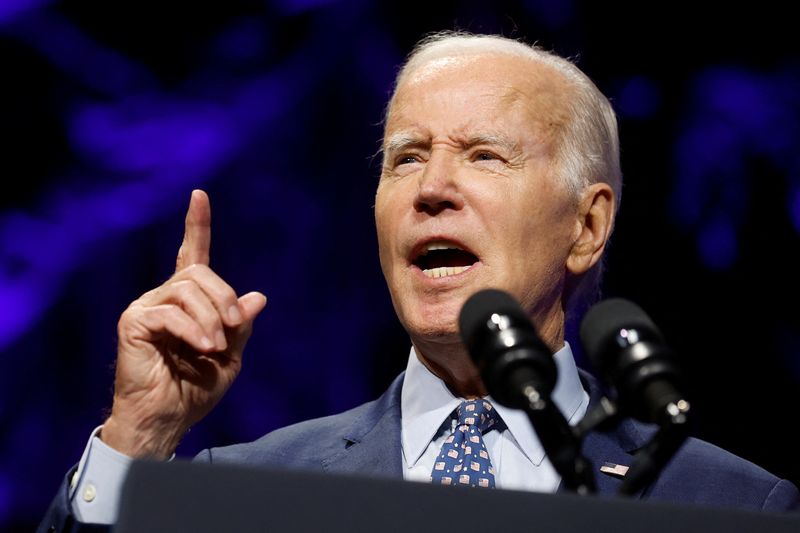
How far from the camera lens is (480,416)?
1967 mm

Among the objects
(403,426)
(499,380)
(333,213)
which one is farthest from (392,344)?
(499,380)

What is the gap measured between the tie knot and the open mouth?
25 centimetres

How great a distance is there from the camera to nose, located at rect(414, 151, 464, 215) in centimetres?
195

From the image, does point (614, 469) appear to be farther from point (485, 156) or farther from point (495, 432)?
point (485, 156)

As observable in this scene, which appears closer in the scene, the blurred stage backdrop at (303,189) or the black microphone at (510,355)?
the black microphone at (510,355)

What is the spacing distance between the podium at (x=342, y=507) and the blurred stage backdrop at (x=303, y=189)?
189 cm

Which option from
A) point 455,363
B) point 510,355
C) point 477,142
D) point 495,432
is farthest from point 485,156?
point 510,355

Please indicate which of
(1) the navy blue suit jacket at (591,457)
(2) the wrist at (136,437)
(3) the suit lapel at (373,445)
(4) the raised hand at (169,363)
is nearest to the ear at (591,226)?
(1) the navy blue suit jacket at (591,457)

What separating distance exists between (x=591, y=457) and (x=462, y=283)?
15.5 inches

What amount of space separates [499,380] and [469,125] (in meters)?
1.06

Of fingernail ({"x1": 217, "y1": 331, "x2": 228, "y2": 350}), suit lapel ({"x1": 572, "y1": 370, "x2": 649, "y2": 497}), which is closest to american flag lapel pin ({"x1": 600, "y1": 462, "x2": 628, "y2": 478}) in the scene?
suit lapel ({"x1": 572, "y1": 370, "x2": 649, "y2": 497})

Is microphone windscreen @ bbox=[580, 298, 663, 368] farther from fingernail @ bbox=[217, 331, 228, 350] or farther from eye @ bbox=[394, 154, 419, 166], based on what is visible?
eye @ bbox=[394, 154, 419, 166]

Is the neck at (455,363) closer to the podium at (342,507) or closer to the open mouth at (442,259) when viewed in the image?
the open mouth at (442,259)

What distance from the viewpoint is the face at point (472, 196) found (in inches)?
76.0
